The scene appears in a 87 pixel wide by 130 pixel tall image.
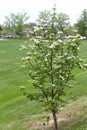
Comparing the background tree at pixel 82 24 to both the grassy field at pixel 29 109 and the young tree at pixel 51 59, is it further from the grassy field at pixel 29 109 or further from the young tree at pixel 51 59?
the young tree at pixel 51 59

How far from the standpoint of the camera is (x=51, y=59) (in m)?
11.9

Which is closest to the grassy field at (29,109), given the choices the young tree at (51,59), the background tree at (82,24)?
the young tree at (51,59)

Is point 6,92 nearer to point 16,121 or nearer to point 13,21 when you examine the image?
point 16,121

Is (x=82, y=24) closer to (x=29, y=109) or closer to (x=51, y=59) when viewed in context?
(x=29, y=109)

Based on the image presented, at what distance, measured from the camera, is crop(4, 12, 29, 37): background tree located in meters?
111

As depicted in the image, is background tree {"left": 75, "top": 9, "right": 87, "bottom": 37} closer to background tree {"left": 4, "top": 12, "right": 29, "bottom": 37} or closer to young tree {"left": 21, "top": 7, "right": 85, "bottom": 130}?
background tree {"left": 4, "top": 12, "right": 29, "bottom": 37}

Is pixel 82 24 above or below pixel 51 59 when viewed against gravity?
below

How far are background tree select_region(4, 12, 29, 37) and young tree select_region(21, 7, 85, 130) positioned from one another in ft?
322

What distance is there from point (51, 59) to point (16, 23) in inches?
4028

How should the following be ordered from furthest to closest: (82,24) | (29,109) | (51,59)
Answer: (82,24) < (29,109) < (51,59)

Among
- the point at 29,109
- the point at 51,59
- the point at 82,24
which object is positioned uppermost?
the point at 51,59

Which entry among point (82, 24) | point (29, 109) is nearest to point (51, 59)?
point (29, 109)

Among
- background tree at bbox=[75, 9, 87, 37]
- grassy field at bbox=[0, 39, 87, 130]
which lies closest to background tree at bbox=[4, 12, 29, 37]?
background tree at bbox=[75, 9, 87, 37]

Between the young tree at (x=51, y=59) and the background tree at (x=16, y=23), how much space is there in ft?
322
